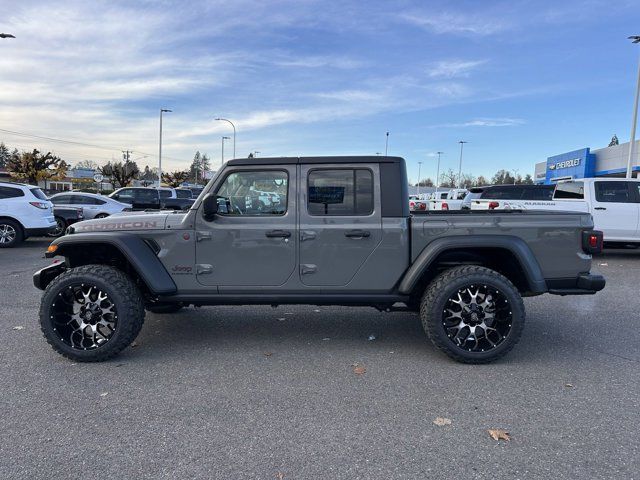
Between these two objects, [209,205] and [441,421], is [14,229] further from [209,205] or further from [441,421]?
[441,421]

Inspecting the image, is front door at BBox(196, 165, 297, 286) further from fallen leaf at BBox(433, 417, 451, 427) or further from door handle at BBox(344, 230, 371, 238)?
fallen leaf at BBox(433, 417, 451, 427)

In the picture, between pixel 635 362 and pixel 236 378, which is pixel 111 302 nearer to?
pixel 236 378

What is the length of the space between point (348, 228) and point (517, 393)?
195cm

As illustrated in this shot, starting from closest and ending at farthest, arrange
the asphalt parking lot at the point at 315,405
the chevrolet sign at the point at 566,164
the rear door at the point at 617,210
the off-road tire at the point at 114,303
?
the asphalt parking lot at the point at 315,405 < the off-road tire at the point at 114,303 < the rear door at the point at 617,210 < the chevrolet sign at the point at 566,164

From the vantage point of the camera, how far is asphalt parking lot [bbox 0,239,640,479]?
2.71 metres

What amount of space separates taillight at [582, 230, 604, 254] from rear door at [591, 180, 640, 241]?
293 inches

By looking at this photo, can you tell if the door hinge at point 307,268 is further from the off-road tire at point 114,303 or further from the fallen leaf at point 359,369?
the off-road tire at point 114,303

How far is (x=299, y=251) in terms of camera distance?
14.0 feet

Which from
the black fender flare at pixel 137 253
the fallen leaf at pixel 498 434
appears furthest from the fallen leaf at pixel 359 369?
the black fender flare at pixel 137 253

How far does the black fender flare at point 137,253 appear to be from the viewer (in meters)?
4.16

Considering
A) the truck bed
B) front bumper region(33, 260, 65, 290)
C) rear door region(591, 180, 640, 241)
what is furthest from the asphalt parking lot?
rear door region(591, 180, 640, 241)

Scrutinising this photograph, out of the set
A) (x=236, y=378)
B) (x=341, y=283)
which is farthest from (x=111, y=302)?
(x=341, y=283)

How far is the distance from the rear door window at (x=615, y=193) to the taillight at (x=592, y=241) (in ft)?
25.7

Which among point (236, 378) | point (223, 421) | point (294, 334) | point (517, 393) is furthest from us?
point (294, 334)
